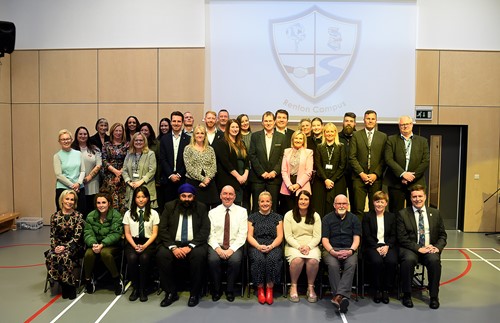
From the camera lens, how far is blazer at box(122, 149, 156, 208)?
5332mm

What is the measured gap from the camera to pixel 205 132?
5234mm

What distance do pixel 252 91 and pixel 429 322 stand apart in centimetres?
467

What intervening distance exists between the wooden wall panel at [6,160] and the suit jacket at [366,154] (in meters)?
6.16

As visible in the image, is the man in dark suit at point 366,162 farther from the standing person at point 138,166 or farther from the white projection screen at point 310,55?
the standing person at point 138,166

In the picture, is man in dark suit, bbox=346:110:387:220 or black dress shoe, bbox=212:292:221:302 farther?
man in dark suit, bbox=346:110:387:220

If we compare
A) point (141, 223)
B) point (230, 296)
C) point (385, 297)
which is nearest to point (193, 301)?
point (230, 296)

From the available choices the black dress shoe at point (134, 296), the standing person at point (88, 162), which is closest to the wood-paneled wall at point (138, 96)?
the standing person at point (88, 162)

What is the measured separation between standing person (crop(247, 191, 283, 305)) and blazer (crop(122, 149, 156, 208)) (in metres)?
1.42

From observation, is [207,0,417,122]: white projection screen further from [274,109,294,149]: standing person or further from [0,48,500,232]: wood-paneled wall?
[274,109,294,149]: standing person

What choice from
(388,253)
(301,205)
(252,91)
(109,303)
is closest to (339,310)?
(388,253)

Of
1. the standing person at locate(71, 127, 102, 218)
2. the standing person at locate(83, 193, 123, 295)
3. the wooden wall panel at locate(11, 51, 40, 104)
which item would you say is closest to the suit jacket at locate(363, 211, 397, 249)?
the standing person at locate(83, 193, 123, 295)

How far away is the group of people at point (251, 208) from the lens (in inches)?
179

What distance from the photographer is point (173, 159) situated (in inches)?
218

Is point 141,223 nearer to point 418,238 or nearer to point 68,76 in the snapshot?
point 418,238
